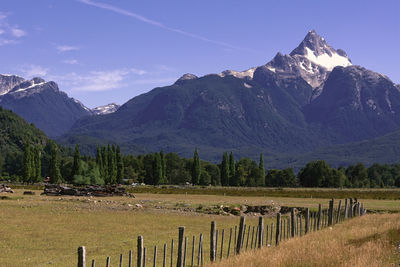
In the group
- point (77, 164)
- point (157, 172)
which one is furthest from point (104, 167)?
A: point (157, 172)

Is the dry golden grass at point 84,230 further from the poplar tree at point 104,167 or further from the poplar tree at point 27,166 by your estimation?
the poplar tree at point 104,167

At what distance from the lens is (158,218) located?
52.9 meters

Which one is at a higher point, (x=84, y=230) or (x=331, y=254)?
(x=331, y=254)

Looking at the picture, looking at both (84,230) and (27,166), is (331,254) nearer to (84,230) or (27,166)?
(84,230)

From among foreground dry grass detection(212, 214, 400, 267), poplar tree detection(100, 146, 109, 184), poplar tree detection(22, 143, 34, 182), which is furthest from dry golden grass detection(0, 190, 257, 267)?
poplar tree detection(100, 146, 109, 184)

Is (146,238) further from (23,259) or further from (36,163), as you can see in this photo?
(36,163)

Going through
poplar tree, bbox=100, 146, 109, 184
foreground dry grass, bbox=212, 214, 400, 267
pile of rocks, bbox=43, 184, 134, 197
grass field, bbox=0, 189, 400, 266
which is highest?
poplar tree, bbox=100, 146, 109, 184

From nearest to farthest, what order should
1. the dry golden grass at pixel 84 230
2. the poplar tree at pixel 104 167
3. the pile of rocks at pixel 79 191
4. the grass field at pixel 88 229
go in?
the dry golden grass at pixel 84 230
the grass field at pixel 88 229
the pile of rocks at pixel 79 191
the poplar tree at pixel 104 167

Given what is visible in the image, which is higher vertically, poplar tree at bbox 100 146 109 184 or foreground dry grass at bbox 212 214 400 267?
poplar tree at bbox 100 146 109 184

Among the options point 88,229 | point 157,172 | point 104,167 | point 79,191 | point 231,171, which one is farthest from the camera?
point 231,171

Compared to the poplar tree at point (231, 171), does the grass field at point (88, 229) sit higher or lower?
lower

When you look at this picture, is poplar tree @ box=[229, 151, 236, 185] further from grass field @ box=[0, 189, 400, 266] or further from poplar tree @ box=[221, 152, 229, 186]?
grass field @ box=[0, 189, 400, 266]

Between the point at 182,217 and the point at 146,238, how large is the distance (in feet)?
57.6

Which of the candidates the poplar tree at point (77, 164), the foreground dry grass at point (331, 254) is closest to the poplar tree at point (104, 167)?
the poplar tree at point (77, 164)
